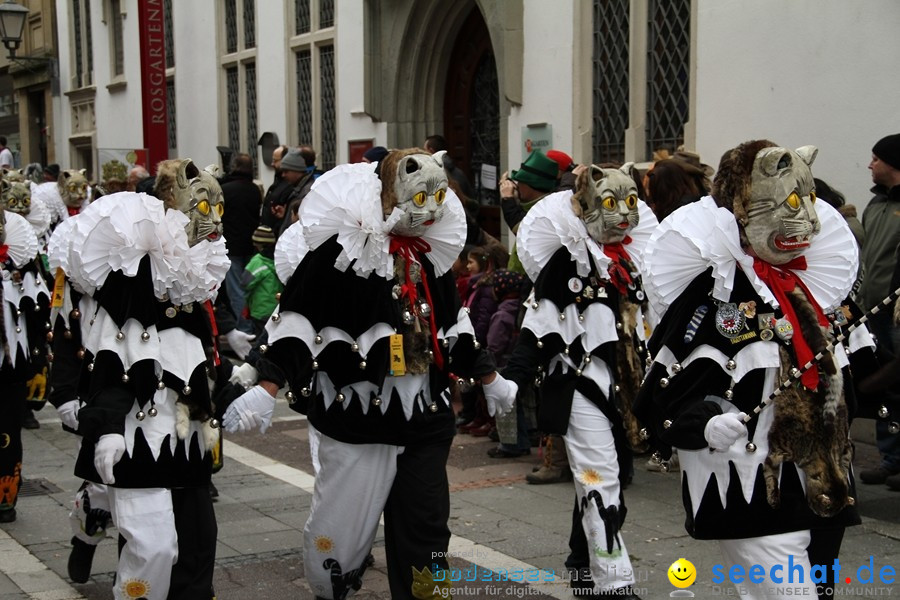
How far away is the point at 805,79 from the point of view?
28.2ft

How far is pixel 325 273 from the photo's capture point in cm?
462

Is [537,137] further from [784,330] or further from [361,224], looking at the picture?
[784,330]

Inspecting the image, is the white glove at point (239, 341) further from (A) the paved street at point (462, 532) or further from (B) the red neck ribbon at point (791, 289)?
(B) the red neck ribbon at point (791, 289)

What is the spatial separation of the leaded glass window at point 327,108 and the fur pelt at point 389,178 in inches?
433

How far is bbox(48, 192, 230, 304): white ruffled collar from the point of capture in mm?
4484

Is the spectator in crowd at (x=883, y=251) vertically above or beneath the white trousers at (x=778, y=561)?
above

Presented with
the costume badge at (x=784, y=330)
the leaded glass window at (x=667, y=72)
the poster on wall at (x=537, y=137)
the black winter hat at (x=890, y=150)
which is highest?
the leaded glass window at (x=667, y=72)

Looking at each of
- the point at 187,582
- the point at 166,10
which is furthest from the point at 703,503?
the point at 166,10

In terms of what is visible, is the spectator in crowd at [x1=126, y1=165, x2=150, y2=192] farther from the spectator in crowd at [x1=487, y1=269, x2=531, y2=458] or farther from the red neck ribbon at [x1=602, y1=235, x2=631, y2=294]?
the red neck ribbon at [x1=602, y1=235, x2=631, y2=294]

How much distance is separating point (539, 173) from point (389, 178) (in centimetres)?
288

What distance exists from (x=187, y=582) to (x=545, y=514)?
Result: 2711 mm

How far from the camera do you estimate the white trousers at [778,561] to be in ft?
11.8

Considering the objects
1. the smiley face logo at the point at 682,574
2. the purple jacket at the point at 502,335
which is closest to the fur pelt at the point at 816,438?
the smiley face logo at the point at 682,574

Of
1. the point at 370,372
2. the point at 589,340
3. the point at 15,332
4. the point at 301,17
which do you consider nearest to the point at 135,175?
the point at 301,17
